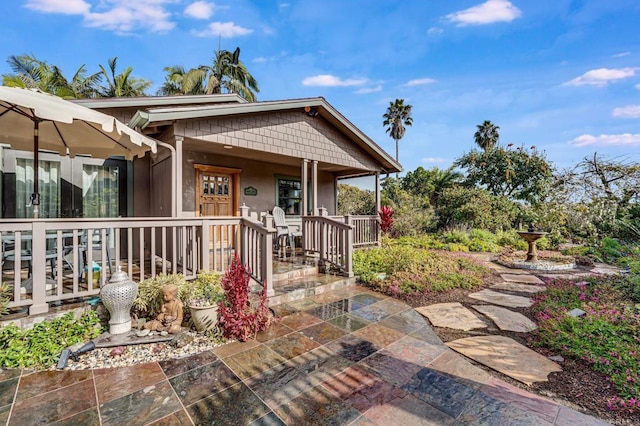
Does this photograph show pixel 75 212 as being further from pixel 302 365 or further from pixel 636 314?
pixel 636 314

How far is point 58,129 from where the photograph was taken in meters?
4.26

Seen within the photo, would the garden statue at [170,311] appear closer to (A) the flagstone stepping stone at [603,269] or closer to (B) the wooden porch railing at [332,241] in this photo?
(B) the wooden porch railing at [332,241]

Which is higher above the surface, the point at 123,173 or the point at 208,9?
the point at 208,9

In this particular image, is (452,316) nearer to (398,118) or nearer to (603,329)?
(603,329)

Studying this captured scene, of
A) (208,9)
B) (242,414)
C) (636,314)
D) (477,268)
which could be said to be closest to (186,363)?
(242,414)

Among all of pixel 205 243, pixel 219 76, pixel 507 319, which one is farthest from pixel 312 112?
pixel 219 76

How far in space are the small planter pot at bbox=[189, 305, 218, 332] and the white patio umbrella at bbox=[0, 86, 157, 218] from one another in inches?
91.6

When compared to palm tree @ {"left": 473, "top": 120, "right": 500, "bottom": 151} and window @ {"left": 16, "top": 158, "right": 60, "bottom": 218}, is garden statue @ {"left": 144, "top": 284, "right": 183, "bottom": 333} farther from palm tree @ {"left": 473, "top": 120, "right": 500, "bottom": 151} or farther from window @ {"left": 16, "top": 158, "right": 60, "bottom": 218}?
palm tree @ {"left": 473, "top": 120, "right": 500, "bottom": 151}

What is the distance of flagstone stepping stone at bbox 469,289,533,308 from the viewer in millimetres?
4473

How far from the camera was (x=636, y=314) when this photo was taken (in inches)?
127

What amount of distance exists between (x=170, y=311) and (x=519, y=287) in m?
6.01

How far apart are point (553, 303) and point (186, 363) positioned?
4851 millimetres

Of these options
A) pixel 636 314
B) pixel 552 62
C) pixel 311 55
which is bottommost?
pixel 636 314

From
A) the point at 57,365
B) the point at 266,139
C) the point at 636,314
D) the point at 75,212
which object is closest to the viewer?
the point at 57,365
